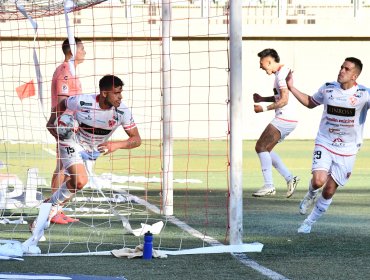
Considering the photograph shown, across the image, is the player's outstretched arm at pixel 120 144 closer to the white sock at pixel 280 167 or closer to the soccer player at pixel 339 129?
the soccer player at pixel 339 129

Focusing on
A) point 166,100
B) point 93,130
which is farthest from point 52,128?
point 166,100

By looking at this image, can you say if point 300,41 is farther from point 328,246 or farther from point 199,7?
point 328,246

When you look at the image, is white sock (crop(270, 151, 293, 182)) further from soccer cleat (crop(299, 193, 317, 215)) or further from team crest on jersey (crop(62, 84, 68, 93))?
team crest on jersey (crop(62, 84, 68, 93))

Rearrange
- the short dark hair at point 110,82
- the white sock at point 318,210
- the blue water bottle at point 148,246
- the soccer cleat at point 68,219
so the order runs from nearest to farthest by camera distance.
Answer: the blue water bottle at point 148,246
the short dark hair at point 110,82
the white sock at point 318,210
the soccer cleat at point 68,219

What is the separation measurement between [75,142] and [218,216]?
1951 millimetres

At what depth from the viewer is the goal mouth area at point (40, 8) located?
13406mm

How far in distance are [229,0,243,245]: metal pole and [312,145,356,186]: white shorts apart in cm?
180

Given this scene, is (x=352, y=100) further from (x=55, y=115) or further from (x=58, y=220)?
(x=58, y=220)

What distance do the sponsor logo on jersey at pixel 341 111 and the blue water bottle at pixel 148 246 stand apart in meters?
3.24

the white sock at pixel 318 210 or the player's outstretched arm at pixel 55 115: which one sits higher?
the player's outstretched arm at pixel 55 115

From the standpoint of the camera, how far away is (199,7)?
110ft

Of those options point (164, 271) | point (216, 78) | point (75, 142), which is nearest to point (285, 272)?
point (164, 271)

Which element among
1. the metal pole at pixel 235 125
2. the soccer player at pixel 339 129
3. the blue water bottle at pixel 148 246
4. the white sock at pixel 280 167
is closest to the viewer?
the blue water bottle at pixel 148 246

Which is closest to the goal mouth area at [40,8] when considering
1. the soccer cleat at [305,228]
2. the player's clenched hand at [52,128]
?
the player's clenched hand at [52,128]
